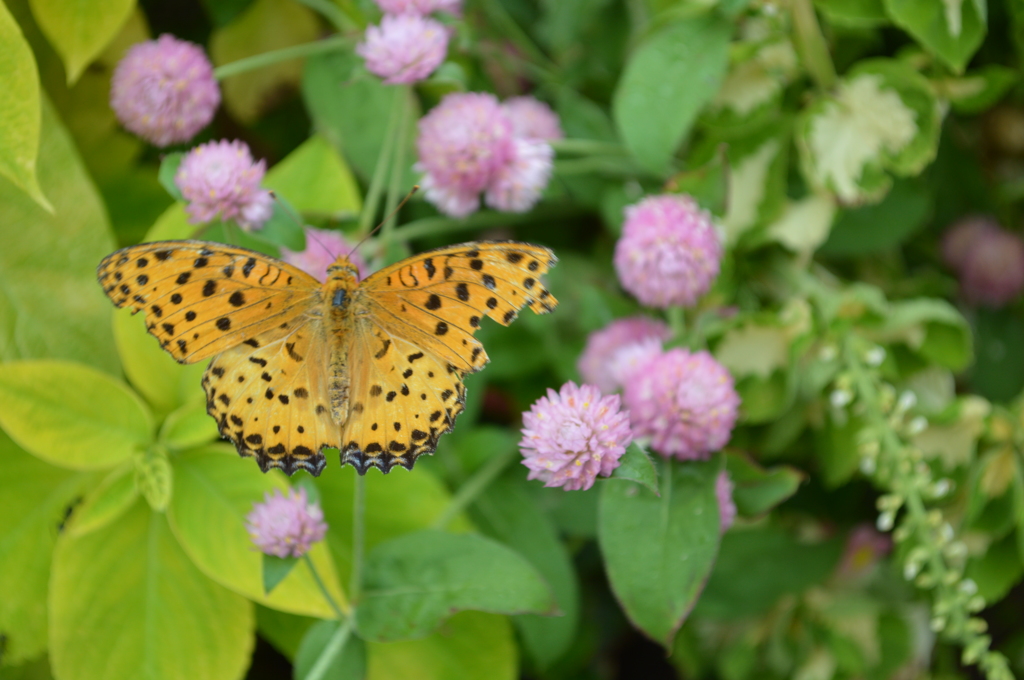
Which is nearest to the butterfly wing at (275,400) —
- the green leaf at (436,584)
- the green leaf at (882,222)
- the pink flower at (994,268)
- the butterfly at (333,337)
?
the butterfly at (333,337)

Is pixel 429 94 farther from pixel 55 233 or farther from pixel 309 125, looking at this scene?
pixel 55 233

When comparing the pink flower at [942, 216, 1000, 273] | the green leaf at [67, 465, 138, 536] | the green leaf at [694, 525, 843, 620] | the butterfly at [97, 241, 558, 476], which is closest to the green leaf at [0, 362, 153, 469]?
the green leaf at [67, 465, 138, 536]

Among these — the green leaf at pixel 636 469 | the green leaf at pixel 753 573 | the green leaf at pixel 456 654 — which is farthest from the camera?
the green leaf at pixel 753 573

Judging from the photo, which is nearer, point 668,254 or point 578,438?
point 578,438

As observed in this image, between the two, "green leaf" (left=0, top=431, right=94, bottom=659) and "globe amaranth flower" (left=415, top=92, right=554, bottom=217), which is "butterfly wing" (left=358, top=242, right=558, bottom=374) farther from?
"green leaf" (left=0, top=431, right=94, bottom=659)

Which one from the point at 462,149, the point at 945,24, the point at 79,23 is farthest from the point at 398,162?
the point at 945,24

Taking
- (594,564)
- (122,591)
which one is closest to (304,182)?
(122,591)

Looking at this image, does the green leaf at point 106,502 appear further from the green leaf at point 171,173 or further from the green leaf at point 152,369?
the green leaf at point 171,173

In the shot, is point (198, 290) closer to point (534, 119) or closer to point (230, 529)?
point (230, 529)
